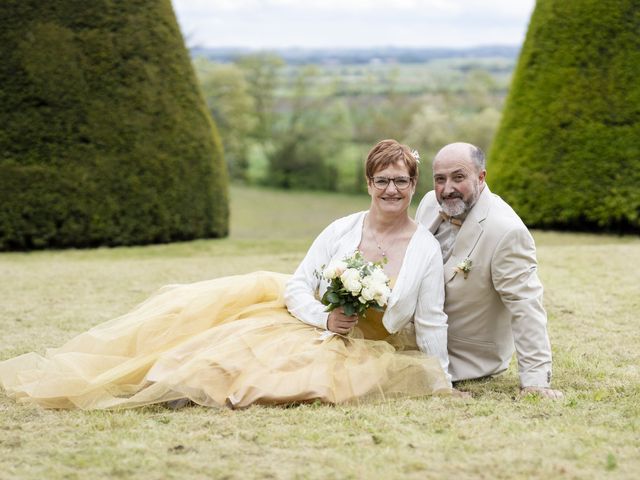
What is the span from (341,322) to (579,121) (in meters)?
9.20

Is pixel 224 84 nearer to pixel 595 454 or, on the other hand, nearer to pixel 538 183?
pixel 538 183

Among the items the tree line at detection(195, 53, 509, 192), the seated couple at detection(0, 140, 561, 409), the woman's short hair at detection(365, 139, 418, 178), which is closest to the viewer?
the seated couple at detection(0, 140, 561, 409)

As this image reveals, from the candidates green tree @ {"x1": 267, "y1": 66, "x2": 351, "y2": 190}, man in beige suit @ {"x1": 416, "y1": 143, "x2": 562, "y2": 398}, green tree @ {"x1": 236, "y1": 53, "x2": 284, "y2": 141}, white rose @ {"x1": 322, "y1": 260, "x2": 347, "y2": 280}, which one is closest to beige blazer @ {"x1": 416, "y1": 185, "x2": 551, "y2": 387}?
man in beige suit @ {"x1": 416, "y1": 143, "x2": 562, "y2": 398}

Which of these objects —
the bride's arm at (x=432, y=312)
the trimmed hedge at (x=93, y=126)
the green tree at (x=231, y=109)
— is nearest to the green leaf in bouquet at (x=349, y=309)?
the bride's arm at (x=432, y=312)

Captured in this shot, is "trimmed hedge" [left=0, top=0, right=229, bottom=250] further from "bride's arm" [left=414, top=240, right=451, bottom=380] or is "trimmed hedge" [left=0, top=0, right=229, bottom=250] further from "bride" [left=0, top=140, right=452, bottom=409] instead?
"bride's arm" [left=414, top=240, right=451, bottom=380]

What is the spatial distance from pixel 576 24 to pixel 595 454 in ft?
33.5

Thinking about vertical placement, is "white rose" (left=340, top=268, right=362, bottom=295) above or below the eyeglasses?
below

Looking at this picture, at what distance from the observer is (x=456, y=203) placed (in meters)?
4.73

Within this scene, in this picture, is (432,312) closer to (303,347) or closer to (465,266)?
(465,266)

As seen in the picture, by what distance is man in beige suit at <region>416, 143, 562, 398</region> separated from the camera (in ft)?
15.4

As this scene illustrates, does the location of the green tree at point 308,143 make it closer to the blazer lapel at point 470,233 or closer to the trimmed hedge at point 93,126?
the trimmed hedge at point 93,126

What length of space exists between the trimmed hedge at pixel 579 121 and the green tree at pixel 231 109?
24557 mm

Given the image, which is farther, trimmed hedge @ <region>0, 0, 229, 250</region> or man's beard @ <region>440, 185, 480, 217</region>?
trimmed hedge @ <region>0, 0, 229, 250</region>

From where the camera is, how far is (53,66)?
12180 mm
